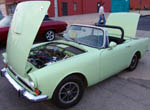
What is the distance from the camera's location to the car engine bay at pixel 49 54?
2.84 meters

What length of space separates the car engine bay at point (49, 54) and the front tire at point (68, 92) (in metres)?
0.50

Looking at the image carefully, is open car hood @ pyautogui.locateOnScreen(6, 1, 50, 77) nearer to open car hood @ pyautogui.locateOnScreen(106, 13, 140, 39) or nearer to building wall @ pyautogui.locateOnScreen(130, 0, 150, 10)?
open car hood @ pyautogui.locateOnScreen(106, 13, 140, 39)

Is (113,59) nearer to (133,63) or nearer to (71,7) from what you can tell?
(133,63)

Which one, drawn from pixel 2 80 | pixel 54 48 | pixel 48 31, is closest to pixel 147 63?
pixel 54 48

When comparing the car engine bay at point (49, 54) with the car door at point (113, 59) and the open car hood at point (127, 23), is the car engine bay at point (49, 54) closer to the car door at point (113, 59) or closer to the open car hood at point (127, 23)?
the car door at point (113, 59)

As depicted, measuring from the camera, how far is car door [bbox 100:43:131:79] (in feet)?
9.87

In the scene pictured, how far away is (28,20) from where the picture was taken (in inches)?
96.0

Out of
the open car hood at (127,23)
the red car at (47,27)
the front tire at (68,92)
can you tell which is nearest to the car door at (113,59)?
the front tire at (68,92)

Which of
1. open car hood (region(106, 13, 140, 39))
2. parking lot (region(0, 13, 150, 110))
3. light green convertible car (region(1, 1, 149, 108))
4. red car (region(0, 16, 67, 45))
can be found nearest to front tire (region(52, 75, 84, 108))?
light green convertible car (region(1, 1, 149, 108))

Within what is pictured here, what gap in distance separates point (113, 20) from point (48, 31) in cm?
379

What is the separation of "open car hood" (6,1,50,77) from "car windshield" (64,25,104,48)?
1.30m

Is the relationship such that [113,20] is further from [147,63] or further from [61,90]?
[61,90]

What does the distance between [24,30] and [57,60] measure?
841 mm

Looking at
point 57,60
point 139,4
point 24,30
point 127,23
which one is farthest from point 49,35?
point 139,4
